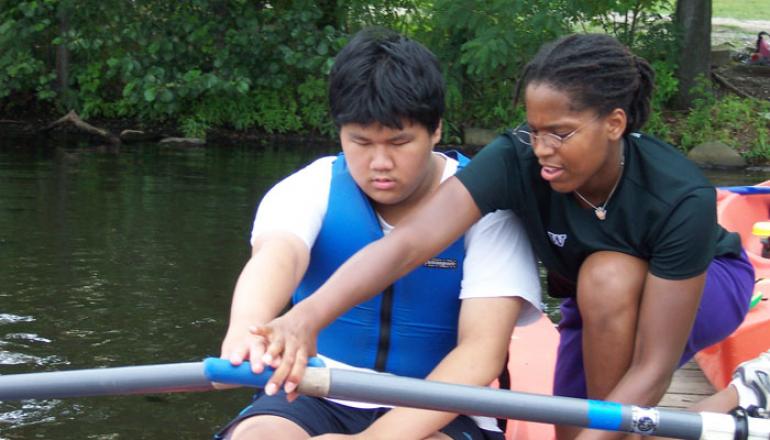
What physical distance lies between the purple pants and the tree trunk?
9935 millimetres

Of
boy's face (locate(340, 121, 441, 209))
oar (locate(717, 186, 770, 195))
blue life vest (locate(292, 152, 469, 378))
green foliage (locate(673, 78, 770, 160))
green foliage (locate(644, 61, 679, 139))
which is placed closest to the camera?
boy's face (locate(340, 121, 441, 209))

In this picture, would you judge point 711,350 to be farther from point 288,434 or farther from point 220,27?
point 220,27

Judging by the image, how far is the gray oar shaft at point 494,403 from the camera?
2031 millimetres

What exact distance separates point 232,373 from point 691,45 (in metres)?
11.1

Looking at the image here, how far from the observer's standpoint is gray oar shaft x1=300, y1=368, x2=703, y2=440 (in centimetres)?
203

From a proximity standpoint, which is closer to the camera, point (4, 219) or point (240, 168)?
point (4, 219)

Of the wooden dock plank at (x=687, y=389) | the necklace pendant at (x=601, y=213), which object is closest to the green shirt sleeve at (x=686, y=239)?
the necklace pendant at (x=601, y=213)

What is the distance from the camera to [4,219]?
7.14m

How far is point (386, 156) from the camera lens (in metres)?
2.35

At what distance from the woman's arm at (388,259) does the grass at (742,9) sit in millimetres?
15794

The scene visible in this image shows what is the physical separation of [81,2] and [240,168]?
3.28 metres

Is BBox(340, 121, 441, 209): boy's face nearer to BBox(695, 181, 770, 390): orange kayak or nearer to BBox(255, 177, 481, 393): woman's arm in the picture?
BBox(255, 177, 481, 393): woman's arm

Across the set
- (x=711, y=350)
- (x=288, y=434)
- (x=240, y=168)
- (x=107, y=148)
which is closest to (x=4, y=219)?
(x=240, y=168)

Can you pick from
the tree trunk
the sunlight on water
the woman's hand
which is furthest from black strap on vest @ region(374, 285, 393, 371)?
the tree trunk
